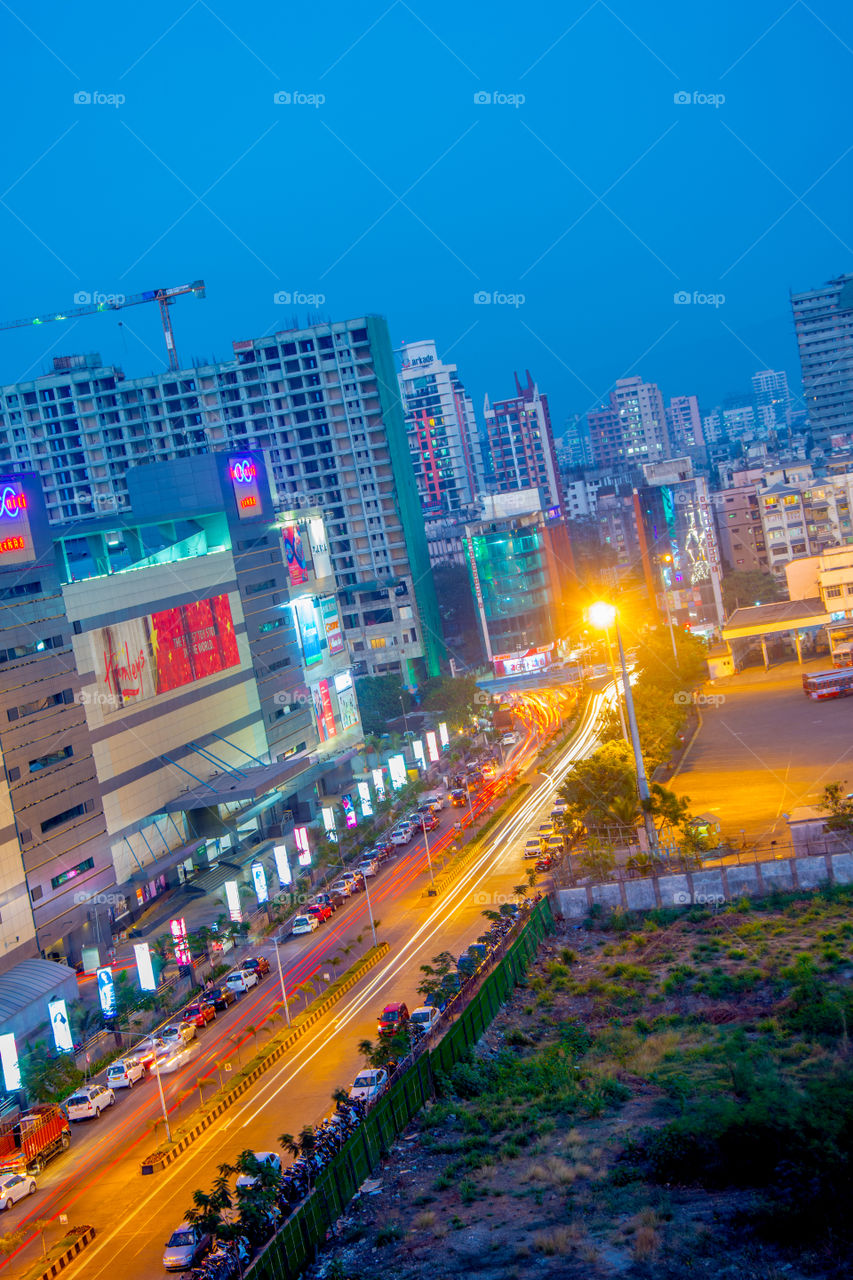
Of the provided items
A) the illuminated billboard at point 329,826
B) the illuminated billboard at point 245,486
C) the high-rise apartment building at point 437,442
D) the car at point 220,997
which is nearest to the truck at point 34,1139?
the car at point 220,997

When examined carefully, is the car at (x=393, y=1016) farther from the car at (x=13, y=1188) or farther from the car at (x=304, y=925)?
the car at (x=304, y=925)

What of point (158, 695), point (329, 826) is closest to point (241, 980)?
point (329, 826)

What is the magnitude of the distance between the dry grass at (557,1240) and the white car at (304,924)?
65.2 ft

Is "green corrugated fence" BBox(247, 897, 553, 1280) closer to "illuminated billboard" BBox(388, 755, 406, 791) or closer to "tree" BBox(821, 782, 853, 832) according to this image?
"tree" BBox(821, 782, 853, 832)

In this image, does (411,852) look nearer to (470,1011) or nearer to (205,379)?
(470,1011)

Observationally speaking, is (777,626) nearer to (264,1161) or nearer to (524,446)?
(264,1161)

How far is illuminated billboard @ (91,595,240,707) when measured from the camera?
38031 millimetres

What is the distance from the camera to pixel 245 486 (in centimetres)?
5181

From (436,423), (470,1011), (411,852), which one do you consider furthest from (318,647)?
(436,423)

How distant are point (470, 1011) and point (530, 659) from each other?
5414 centimetres

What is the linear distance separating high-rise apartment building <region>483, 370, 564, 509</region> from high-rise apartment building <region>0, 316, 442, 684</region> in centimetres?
5048

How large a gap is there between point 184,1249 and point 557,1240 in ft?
18.1

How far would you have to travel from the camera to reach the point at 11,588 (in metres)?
33.0

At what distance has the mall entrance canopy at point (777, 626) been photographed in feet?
198
